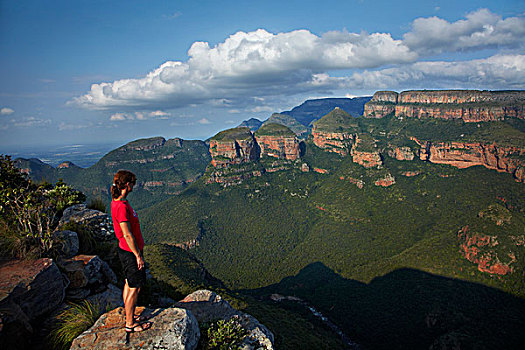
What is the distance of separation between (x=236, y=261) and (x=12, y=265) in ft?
294

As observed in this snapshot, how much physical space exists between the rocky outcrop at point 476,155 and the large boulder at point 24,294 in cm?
11836

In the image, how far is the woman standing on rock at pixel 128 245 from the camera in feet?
→ 26.9

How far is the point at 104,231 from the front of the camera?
1703cm

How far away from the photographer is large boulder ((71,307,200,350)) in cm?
812

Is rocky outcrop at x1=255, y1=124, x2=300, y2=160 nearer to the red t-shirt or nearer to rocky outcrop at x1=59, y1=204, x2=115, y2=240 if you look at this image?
rocky outcrop at x1=59, y1=204, x2=115, y2=240

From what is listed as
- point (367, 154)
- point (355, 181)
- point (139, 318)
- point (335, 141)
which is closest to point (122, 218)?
point (139, 318)

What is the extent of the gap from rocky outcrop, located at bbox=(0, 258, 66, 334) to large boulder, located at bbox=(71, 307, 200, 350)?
2.09 metres

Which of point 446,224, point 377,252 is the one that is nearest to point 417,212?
point 446,224

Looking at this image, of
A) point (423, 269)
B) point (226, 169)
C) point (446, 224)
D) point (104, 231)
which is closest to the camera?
point (104, 231)

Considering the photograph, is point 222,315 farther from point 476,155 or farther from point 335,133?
point 335,133

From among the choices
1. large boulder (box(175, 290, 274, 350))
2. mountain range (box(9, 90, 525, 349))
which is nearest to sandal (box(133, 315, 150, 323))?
large boulder (box(175, 290, 274, 350))

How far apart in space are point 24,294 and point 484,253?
79.9m

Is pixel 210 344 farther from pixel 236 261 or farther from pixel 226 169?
pixel 226 169

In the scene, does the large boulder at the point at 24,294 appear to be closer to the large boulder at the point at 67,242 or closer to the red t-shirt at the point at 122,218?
the large boulder at the point at 67,242
